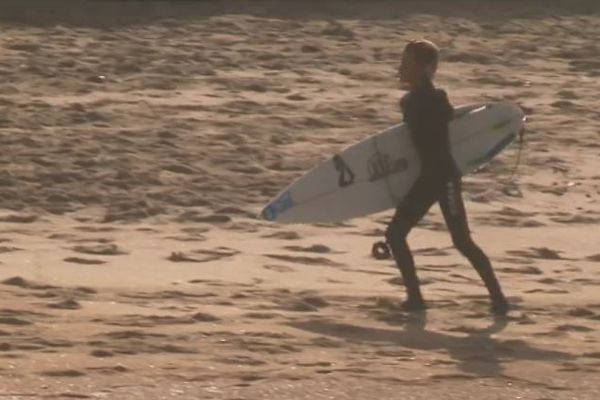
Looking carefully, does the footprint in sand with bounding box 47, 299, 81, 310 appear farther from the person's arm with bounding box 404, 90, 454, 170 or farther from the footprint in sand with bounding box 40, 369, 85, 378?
the person's arm with bounding box 404, 90, 454, 170

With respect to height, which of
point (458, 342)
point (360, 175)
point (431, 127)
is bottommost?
point (458, 342)

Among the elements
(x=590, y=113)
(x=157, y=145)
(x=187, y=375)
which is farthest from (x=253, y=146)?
(x=187, y=375)

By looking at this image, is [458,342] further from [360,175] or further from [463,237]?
[360,175]

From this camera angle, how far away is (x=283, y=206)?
972 cm

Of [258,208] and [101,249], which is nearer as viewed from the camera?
[101,249]

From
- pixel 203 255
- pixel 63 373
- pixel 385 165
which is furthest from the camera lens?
pixel 203 255

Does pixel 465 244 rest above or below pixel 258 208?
above

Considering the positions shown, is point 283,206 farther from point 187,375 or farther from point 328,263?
point 187,375

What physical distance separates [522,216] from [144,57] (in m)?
5.35

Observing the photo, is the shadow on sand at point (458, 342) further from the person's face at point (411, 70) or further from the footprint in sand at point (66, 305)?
the person's face at point (411, 70)

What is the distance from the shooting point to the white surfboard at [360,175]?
31.3 ft

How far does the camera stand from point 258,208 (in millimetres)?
11695

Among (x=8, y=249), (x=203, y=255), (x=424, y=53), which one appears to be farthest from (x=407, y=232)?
(x=8, y=249)

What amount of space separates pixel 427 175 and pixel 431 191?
0.26ft
